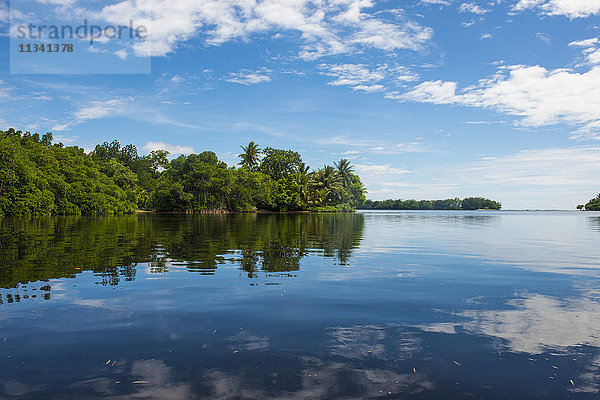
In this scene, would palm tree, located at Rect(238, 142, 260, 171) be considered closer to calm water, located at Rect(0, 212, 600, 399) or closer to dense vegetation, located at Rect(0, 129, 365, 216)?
dense vegetation, located at Rect(0, 129, 365, 216)

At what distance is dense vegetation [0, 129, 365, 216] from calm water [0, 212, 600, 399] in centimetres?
5024

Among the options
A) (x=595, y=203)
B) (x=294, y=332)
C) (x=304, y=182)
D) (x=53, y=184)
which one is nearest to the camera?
(x=294, y=332)

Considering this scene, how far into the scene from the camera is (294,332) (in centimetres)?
567

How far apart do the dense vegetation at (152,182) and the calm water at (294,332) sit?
165 feet

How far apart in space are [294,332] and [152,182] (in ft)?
354

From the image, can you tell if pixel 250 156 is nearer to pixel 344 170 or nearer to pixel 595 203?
pixel 344 170

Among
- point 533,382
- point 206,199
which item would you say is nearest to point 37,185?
point 206,199

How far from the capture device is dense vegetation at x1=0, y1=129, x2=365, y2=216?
52.4 meters

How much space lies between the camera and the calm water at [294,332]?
400 cm

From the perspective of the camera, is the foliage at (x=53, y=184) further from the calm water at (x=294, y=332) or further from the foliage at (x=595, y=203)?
the foliage at (x=595, y=203)

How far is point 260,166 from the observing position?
107m

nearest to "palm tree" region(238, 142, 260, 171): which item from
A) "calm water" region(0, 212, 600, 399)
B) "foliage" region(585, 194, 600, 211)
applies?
"calm water" region(0, 212, 600, 399)

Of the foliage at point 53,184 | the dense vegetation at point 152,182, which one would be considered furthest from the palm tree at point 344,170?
the foliage at point 53,184

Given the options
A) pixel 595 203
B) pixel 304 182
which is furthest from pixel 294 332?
pixel 595 203
